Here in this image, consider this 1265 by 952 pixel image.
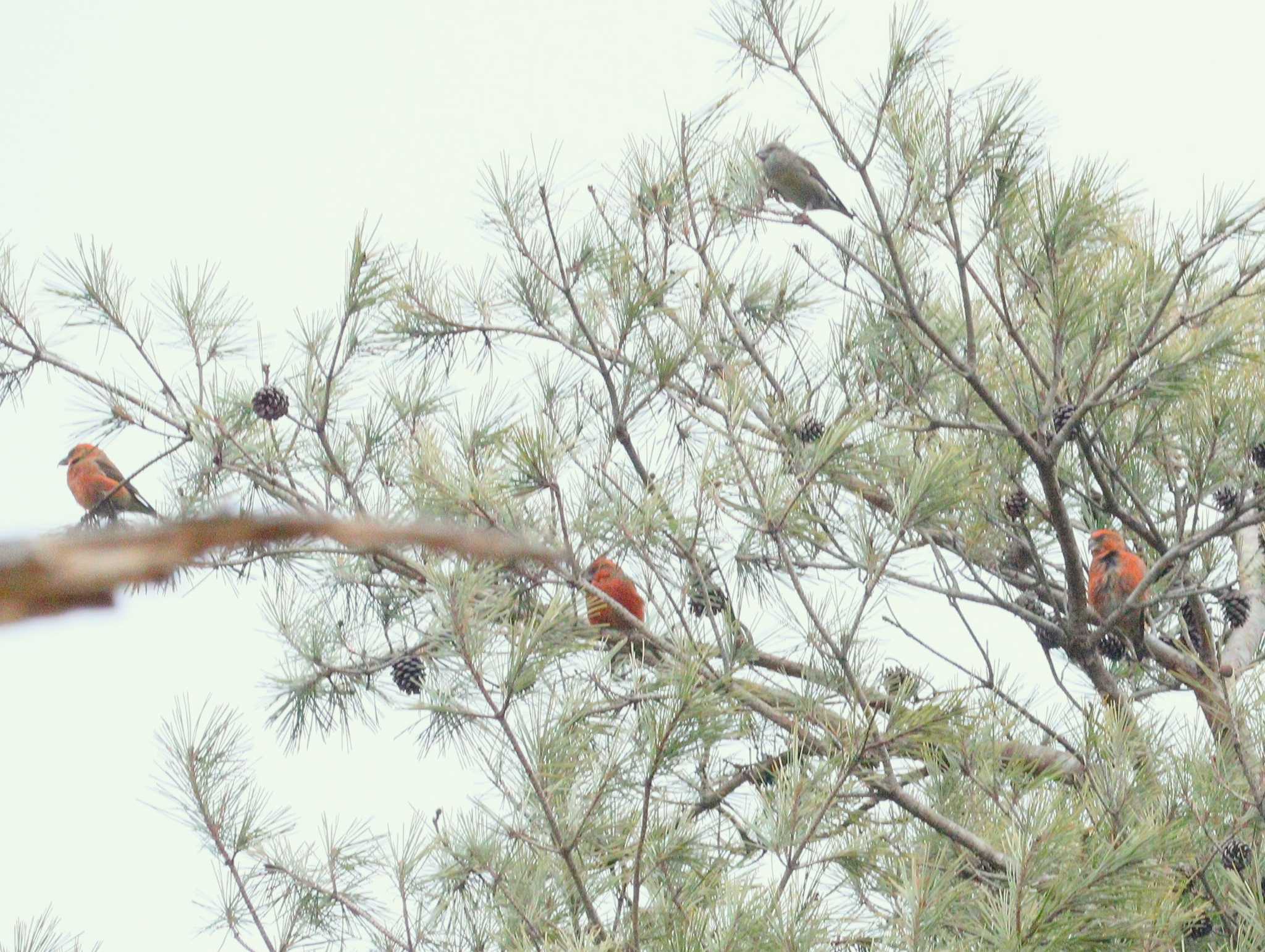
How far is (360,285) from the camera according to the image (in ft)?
5.57

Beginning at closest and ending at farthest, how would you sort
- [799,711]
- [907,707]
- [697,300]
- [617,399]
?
[907,707] < [799,711] < [617,399] < [697,300]

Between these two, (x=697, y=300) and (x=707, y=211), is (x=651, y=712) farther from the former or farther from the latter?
(x=707, y=211)

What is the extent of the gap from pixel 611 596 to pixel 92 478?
1182mm

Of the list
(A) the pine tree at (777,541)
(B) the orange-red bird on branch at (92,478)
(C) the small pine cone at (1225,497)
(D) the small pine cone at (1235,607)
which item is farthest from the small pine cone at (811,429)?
(B) the orange-red bird on branch at (92,478)

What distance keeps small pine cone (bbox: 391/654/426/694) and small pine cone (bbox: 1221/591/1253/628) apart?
145 cm

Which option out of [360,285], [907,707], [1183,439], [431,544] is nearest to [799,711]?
[907,707]

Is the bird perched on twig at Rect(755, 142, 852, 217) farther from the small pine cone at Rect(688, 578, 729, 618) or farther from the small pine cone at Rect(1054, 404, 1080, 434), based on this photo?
the small pine cone at Rect(688, 578, 729, 618)

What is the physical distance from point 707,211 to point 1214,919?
117 cm

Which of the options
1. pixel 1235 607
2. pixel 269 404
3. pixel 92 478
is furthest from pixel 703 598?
pixel 92 478

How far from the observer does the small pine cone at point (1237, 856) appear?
1.53 m

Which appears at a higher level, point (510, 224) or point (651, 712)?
point (510, 224)

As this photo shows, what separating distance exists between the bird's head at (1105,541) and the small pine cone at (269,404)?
139 centimetres

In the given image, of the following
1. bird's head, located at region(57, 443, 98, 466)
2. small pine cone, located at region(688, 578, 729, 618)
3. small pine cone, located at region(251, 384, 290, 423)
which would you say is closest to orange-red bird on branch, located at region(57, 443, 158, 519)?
bird's head, located at region(57, 443, 98, 466)

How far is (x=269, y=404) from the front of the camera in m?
1.77
